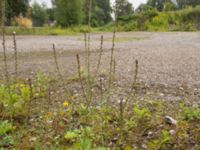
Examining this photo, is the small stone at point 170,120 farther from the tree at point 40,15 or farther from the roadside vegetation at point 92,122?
the tree at point 40,15

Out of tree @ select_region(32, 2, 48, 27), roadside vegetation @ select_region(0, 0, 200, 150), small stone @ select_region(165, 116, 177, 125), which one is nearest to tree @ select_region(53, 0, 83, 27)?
roadside vegetation @ select_region(0, 0, 200, 150)

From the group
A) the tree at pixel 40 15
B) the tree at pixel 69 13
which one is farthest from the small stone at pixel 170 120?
the tree at pixel 40 15

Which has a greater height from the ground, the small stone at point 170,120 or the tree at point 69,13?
the tree at point 69,13

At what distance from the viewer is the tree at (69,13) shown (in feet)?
77.2

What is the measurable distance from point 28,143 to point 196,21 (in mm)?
26479

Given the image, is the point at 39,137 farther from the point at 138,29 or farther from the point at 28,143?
the point at 138,29

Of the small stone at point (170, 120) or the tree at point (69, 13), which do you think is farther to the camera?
the tree at point (69, 13)

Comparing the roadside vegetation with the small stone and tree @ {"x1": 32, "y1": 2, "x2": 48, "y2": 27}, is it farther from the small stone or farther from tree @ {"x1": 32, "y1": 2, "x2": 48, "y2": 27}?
tree @ {"x1": 32, "y1": 2, "x2": 48, "y2": 27}

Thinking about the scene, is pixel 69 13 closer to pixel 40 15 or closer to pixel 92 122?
pixel 40 15

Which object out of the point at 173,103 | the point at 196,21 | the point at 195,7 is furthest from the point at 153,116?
the point at 195,7

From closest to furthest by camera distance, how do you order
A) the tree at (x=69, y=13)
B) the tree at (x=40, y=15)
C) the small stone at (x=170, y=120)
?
the small stone at (x=170, y=120) < the tree at (x=69, y=13) < the tree at (x=40, y=15)

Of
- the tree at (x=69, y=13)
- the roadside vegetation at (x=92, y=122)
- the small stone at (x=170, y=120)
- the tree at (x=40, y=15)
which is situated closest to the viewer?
the roadside vegetation at (x=92, y=122)

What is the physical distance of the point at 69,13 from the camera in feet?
82.5

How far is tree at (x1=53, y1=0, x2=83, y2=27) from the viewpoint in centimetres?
2352
